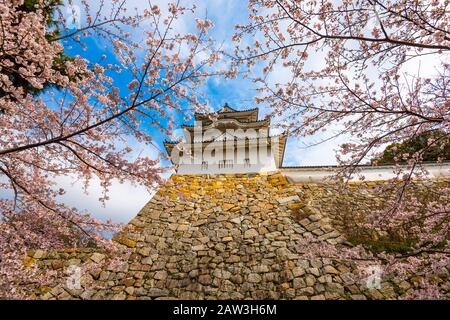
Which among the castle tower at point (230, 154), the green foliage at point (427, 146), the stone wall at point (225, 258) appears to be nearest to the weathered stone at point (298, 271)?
the stone wall at point (225, 258)

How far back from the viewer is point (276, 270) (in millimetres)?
5699

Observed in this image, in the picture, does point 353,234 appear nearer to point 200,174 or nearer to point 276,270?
point 276,270

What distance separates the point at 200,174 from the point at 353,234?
6.35m

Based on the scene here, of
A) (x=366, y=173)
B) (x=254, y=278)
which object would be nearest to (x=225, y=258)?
(x=254, y=278)

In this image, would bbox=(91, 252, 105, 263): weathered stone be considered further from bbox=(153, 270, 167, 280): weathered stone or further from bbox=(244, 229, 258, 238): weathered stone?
bbox=(244, 229, 258, 238): weathered stone

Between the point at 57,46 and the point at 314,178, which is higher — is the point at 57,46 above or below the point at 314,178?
above

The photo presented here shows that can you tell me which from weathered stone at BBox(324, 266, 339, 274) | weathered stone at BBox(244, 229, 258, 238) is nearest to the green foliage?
weathered stone at BBox(324, 266, 339, 274)

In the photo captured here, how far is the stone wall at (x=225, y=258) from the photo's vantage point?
17.2 feet

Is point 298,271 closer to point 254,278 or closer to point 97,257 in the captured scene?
point 254,278

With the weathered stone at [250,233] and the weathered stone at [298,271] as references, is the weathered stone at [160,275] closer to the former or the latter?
the weathered stone at [250,233]

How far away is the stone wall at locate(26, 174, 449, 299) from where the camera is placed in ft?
17.2

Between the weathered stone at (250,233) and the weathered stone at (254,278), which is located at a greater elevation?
the weathered stone at (250,233)

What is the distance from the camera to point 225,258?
6293mm
